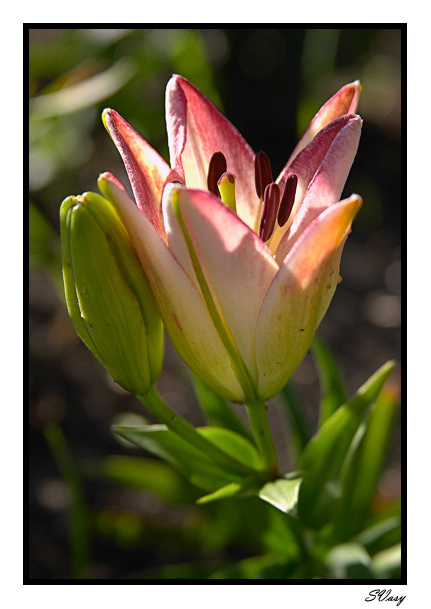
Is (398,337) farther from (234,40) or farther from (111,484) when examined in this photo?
(234,40)

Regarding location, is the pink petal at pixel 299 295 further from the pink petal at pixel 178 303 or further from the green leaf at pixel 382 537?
the green leaf at pixel 382 537

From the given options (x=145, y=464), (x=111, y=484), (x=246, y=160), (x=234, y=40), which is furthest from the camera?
(x=234, y=40)

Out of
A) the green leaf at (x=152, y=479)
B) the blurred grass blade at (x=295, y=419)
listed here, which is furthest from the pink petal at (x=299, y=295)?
the green leaf at (x=152, y=479)

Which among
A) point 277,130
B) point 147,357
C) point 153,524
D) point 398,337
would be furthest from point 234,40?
point 147,357

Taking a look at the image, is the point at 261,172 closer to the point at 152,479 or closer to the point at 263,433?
the point at 263,433

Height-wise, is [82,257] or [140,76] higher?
[140,76]
